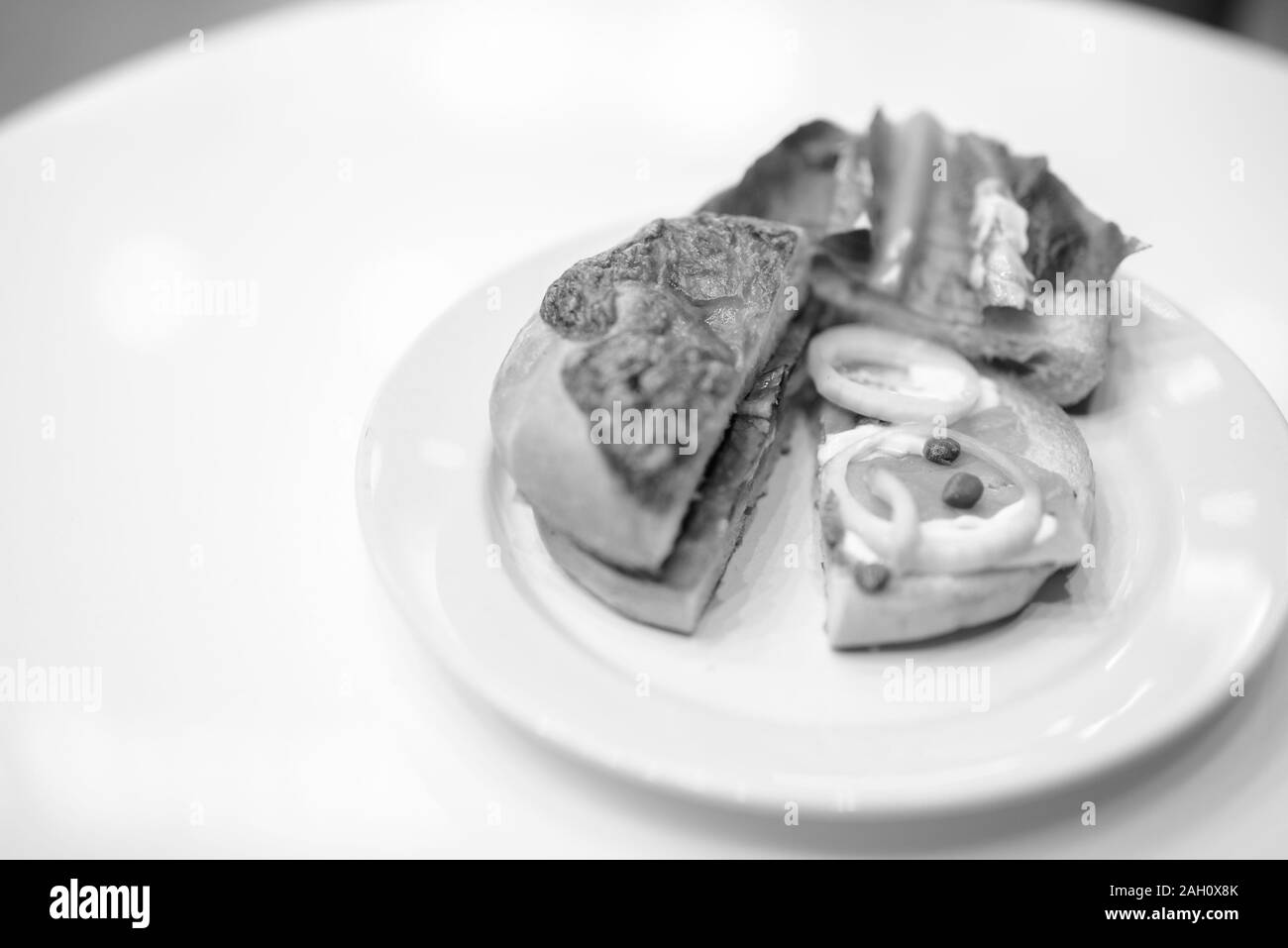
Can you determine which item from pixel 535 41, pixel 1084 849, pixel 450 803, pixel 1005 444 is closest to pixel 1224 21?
pixel 535 41

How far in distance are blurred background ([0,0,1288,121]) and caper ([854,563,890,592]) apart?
19.9ft

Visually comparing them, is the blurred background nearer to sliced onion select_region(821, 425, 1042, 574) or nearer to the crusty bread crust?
sliced onion select_region(821, 425, 1042, 574)

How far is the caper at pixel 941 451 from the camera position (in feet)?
10.7

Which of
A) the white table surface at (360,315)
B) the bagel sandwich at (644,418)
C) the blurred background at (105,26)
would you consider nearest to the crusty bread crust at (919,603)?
the bagel sandwich at (644,418)

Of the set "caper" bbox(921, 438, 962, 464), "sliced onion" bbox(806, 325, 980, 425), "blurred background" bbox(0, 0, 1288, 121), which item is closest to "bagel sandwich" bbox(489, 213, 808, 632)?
"sliced onion" bbox(806, 325, 980, 425)

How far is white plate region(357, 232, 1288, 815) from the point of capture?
2555mm

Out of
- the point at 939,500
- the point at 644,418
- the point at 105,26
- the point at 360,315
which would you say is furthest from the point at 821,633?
the point at 105,26

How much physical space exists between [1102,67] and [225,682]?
480 cm

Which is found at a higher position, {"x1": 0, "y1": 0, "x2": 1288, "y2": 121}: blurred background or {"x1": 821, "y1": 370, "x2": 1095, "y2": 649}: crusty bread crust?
{"x1": 0, "y1": 0, "x2": 1288, "y2": 121}: blurred background

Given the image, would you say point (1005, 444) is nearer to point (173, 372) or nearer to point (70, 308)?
point (173, 372)

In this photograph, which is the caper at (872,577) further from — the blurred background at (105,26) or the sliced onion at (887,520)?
the blurred background at (105,26)

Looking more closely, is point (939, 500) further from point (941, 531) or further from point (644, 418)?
point (644, 418)

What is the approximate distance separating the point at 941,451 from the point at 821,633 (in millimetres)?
632

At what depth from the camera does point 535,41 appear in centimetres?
579
